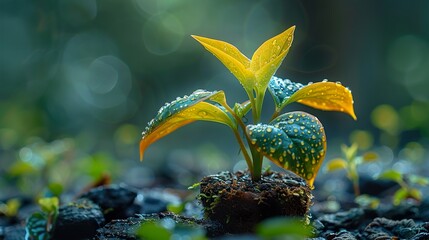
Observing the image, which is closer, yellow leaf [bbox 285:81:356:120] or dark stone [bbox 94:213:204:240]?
dark stone [bbox 94:213:204:240]

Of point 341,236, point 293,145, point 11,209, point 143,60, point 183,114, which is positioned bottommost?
point 341,236

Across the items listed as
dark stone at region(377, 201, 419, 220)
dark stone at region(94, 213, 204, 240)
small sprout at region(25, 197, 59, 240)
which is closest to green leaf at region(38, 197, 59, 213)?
small sprout at region(25, 197, 59, 240)

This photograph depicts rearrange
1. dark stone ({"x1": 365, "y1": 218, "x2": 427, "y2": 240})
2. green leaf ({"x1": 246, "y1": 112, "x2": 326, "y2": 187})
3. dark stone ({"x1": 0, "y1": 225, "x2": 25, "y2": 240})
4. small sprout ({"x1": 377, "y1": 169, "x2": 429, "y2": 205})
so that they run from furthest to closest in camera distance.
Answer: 1. small sprout ({"x1": 377, "y1": 169, "x2": 429, "y2": 205})
2. dark stone ({"x1": 0, "y1": 225, "x2": 25, "y2": 240})
3. dark stone ({"x1": 365, "y1": 218, "x2": 427, "y2": 240})
4. green leaf ({"x1": 246, "y1": 112, "x2": 326, "y2": 187})

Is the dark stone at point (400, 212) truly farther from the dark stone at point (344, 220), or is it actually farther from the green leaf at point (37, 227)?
the green leaf at point (37, 227)

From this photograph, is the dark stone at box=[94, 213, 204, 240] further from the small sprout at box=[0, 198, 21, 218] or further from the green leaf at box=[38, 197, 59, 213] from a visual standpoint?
the small sprout at box=[0, 198, 21, 218]

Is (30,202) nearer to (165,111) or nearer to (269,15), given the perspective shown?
(165,111)

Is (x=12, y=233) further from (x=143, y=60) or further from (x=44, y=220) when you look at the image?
(x=143, y=60)

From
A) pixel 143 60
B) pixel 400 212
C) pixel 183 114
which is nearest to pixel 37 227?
pixel 183 114
